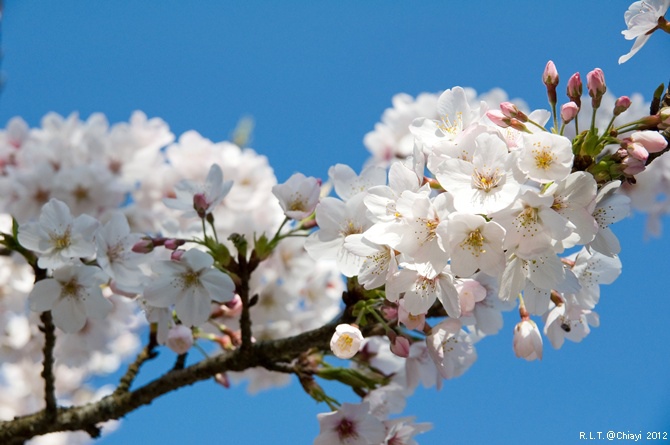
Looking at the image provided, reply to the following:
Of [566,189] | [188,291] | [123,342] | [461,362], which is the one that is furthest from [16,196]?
[566,189]

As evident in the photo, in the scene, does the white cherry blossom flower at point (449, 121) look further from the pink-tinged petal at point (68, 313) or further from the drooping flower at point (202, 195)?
the pink-tinged petal at point (68, 313)

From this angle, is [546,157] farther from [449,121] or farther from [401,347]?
[401,347]

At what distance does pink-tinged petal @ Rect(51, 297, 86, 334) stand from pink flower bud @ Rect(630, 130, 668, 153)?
1669 millimetres

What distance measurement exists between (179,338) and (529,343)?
120cm

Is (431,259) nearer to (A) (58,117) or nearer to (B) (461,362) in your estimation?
(B) (461,362)

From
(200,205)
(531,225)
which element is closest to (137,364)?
(200,205)

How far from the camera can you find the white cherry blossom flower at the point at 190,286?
2.02m

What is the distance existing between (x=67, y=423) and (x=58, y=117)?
2120 mm

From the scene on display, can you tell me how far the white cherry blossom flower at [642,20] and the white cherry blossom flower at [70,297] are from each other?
1635 millimetres

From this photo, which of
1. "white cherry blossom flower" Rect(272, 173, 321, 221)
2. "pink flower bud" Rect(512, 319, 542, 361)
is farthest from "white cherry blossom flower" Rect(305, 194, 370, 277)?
"pink flower bud" Rect(512, 319, 542, 361)

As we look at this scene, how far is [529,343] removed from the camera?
71.2 inches

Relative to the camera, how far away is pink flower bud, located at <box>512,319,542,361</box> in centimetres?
181

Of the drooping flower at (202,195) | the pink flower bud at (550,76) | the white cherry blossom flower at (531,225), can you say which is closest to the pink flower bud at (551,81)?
the pink flower bud at (550,76)

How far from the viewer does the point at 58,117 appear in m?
3.99
